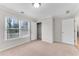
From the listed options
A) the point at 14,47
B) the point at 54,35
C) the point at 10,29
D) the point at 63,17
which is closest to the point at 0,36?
the point at 10,29

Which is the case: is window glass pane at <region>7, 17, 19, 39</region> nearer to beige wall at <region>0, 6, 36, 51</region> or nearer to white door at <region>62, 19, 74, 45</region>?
beige wall at <region>0, 6, 36, 51</region>

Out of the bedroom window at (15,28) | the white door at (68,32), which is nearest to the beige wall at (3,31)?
the bedroom window at (15,28)

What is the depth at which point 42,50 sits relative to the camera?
162cm

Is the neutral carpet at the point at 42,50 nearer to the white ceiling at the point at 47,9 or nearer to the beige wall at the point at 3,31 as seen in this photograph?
the beige wall at the point at 3,31

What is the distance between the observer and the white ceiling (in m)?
1.43

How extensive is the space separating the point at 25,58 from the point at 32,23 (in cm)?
90

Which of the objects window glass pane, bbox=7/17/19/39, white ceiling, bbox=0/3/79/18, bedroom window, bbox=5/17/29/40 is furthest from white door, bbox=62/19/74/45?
window glass pane, bbox=7/17/19/39

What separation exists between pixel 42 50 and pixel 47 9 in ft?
3.34

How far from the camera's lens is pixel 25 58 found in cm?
147

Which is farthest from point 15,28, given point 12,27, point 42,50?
point 42,50

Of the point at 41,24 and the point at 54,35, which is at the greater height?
the point at 41,24

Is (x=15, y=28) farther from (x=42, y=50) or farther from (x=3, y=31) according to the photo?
(x=42, y=50)

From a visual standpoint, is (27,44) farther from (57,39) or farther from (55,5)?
(55,5)

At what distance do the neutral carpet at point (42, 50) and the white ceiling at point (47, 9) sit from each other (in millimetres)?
759
